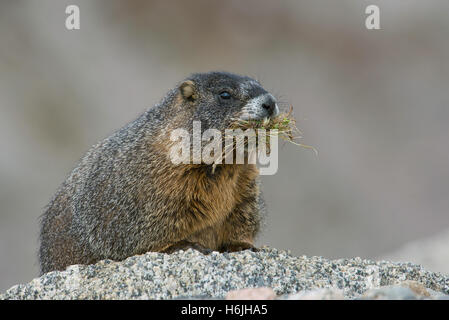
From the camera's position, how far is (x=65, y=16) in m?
18.0

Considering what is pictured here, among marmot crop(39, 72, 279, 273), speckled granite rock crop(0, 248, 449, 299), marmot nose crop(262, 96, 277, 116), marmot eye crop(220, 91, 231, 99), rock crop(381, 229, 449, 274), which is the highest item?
marmot eye crop(220, 91, 231, 99)

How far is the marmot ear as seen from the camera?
6699 millimetres

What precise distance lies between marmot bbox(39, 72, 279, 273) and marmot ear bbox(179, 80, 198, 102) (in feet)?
0.03

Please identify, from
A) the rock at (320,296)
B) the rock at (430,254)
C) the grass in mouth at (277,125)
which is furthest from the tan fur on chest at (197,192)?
the rock at (430,254)

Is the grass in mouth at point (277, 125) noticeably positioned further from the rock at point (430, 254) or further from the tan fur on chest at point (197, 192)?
the rock at point (430, 254)

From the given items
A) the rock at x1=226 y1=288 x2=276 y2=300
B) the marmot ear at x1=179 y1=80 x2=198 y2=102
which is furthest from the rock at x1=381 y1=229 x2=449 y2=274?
the rock at x1=226 y1=288 x2=276 y2=300

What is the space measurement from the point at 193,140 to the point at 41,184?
10745mm

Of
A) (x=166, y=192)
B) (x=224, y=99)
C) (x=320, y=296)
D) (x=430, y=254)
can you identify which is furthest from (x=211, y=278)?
(x=430, y=254)

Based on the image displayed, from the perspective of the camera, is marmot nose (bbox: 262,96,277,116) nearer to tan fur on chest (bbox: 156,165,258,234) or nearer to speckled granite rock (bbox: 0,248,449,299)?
tan fur on chest (bbox: 156,165,258,234)

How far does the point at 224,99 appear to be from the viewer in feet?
21.4

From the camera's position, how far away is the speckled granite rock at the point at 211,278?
5.24m
